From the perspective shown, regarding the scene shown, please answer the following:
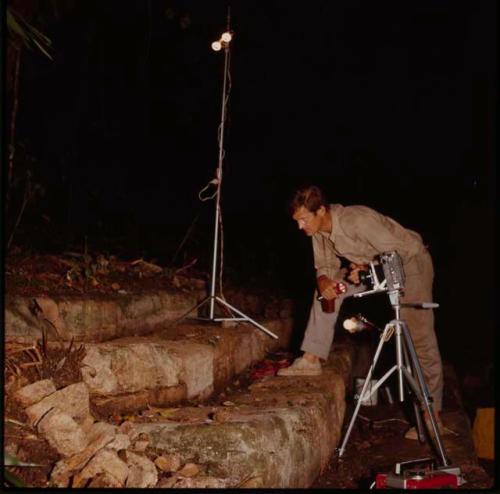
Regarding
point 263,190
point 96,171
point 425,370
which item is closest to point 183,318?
point 425,370

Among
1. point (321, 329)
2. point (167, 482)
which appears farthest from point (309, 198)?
point (167, 482)

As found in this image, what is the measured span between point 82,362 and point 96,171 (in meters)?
6.45

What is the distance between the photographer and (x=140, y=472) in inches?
113

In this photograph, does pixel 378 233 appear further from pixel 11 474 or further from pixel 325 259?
pixel 11 474

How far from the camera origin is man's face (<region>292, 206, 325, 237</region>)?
14.5 ft

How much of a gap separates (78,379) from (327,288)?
1.91m

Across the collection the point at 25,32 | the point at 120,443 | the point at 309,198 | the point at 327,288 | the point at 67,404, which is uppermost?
the point at 25,32

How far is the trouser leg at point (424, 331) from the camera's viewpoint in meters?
4.42

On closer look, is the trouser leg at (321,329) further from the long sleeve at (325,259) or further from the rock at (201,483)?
the rock at (201,483)

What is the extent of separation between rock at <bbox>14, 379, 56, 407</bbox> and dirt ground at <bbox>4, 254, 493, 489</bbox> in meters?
0.04

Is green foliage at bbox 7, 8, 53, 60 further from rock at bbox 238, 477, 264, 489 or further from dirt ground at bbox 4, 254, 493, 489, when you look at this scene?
rock at bbox 238, 477, 264, 489

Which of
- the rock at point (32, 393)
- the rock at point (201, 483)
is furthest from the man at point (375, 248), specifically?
the rock at point (32, 393)

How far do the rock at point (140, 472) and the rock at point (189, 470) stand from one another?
0.16m

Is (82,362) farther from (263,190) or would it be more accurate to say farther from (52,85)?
(263,190)
